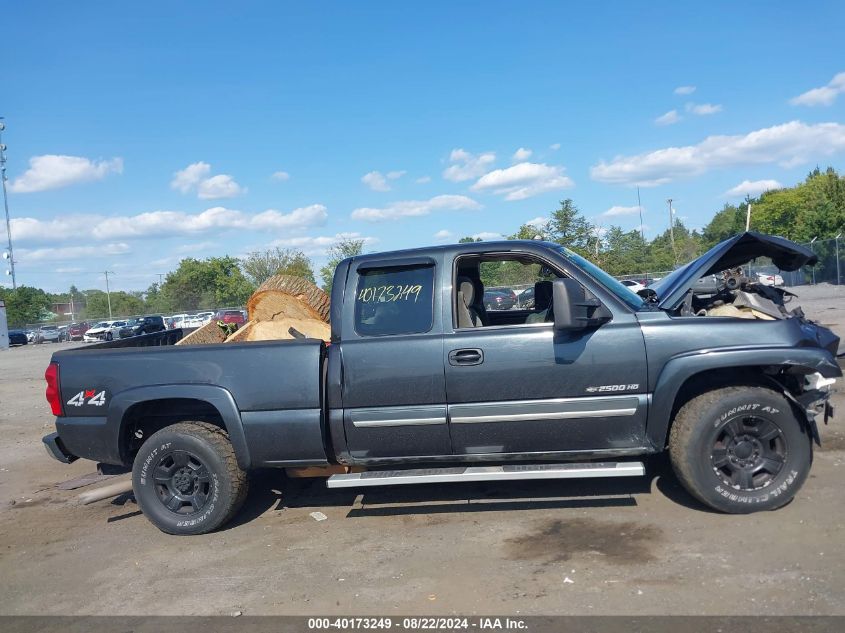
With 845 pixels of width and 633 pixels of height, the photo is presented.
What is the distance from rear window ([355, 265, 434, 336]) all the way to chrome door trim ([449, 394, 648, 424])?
0.66m

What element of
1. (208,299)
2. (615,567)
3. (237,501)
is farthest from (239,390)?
(208,299)

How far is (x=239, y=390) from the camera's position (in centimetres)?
488

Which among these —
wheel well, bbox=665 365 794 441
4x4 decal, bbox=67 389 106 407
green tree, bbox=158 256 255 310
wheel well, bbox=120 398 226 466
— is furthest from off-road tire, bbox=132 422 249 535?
green tree, bbox=158 256 255 310

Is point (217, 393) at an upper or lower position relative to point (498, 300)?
lower

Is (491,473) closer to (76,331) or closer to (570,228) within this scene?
(570,228)

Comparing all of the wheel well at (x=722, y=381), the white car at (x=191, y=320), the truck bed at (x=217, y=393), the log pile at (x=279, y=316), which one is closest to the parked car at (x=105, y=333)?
the white car at (x=191, y=320)

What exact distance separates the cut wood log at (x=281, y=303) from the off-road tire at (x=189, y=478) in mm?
1965

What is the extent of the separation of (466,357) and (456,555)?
1295 millimetres

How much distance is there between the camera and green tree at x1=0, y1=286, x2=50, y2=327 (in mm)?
70625

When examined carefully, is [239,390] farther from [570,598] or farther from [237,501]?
[570,598]

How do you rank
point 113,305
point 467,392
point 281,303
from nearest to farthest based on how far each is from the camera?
1. point 467,392
2. point 281,303
3. point 113,305

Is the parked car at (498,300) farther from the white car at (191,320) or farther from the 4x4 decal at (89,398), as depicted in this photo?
the white car at (191,320)

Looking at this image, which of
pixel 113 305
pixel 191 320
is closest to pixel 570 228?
pixel 191 320

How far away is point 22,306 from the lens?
236 ft
